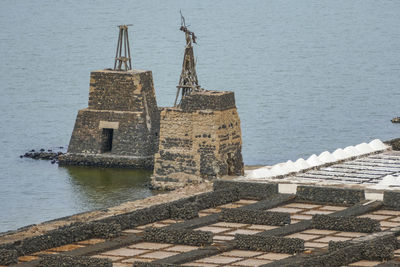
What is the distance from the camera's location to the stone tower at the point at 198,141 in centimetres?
6162

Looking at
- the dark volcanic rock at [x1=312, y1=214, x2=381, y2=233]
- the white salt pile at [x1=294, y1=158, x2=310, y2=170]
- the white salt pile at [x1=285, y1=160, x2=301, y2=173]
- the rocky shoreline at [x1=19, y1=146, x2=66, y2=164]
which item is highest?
the white salt pile at [x1=294, y1=158, x2=310, y2=170]

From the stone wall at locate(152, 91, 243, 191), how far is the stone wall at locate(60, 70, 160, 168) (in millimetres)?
7123

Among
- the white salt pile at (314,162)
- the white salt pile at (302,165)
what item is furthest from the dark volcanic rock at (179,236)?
the white salt pile at (314,162)

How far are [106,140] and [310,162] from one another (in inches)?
548

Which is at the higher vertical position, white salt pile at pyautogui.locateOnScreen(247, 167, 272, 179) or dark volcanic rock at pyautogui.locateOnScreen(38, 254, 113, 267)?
white salt pile at pyautogui.locateOnScreen(247, 167, 272, 179)

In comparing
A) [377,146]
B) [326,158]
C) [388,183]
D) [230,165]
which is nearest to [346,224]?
[388,183]

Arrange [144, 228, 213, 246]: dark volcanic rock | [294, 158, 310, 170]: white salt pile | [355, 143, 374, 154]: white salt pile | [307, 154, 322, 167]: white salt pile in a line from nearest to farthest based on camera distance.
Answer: [144, 228, 213, 246]: dark volcanic rock, [294, 158, 310, 170]: white salt pile, [307, 154, 322, 167]: white salt pile, [355, 143, 374, 154]: white salt pile

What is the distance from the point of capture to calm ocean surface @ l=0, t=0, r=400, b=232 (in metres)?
69.6

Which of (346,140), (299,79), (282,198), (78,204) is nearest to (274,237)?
(282,198)

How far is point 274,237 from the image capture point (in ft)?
130

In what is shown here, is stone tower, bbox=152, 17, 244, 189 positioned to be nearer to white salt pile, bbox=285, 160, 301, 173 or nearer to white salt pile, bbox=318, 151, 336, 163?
white salt pile, bbox=285, 160, 301, 173

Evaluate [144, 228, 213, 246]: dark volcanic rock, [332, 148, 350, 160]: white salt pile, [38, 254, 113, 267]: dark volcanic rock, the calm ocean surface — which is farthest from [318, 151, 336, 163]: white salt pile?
[38, 254, 113, 267]: dark volcanic rock

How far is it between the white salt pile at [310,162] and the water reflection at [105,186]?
522 centimetres

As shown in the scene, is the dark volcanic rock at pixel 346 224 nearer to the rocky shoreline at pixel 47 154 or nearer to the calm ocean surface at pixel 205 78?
the calm ocean surface at pixel 205 78
